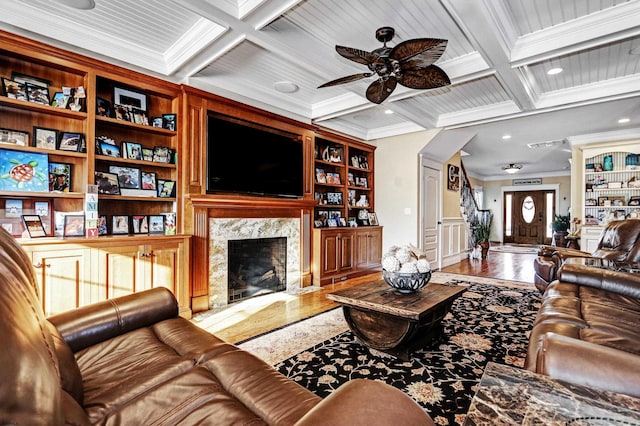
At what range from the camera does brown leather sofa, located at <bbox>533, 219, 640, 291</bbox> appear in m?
3.15

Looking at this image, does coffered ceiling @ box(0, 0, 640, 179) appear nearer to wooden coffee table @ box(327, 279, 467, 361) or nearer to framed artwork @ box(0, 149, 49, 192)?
framed artwork @ box(0, 149, 49, 192)

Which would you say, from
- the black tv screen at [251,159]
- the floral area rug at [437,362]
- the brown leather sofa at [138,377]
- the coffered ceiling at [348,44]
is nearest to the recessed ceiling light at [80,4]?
the coffered ceiling at [348,44]

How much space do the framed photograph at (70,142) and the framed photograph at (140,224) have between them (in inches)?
31.1

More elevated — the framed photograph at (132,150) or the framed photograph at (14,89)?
the framed photograph at (14,89)

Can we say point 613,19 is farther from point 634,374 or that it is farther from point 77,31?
point 77,31

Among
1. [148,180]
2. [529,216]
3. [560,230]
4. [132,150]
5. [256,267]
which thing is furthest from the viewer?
[529,216]

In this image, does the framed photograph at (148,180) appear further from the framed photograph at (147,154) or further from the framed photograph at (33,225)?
the framed photograph at (33,225)

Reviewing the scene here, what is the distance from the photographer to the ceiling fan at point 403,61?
85.0 inches

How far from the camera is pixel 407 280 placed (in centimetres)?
236

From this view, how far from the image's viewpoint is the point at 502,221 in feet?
38.6

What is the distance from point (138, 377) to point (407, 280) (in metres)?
1.77

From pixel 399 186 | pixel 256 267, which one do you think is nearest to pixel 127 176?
pixel 256 267

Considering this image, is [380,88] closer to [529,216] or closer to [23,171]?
[23,171]

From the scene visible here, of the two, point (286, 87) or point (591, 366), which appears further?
point (286, 87)
